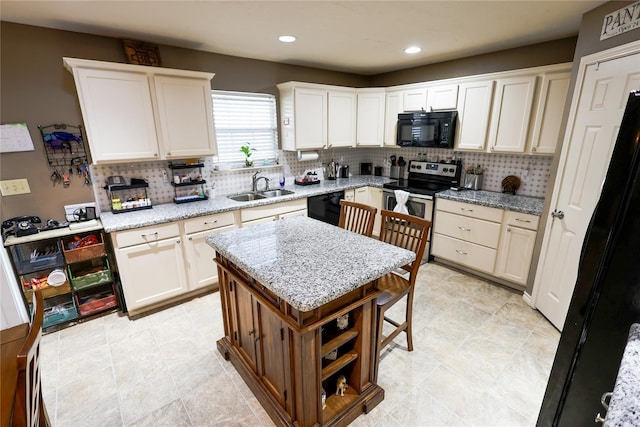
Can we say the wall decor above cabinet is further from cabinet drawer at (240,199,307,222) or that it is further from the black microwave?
the black microwave

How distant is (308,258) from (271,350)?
55cm

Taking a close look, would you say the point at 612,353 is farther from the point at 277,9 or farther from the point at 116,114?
the point at 116,114

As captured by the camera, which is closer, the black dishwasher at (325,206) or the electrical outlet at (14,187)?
the electrical outlet at (14,187)

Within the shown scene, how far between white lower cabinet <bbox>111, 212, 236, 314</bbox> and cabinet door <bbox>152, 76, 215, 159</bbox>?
0.73 m

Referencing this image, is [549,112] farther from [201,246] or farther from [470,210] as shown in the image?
[201,246]

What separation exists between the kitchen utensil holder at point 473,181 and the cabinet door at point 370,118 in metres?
1.30

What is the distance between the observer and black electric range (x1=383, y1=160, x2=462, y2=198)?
3.74 meters

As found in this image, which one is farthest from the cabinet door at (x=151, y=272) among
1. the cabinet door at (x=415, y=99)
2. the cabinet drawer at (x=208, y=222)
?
the cabinet door at (x=415, y=99)

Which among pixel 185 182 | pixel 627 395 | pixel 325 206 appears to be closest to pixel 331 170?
pixel 325 206

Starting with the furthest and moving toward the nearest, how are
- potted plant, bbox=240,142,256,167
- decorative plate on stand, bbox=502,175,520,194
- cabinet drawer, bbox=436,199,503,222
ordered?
1. potted plant, bbox=240,142,256,167
2. decorative plate on stand, bbox=502,175,520,194
3. cabinet drawer, bbox=436,199,503,222

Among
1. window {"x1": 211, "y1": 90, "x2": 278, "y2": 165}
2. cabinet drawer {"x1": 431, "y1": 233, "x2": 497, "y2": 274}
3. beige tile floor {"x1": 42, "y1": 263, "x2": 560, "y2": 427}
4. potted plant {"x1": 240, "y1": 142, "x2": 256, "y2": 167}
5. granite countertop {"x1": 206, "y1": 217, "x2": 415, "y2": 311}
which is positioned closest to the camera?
granite countertop {"x1": 206, "y1": 217, "x2": 415, "y2": 311}

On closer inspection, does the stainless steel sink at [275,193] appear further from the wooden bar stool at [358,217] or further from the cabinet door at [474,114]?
the cabinet door at [474,114]

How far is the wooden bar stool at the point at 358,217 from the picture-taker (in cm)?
233

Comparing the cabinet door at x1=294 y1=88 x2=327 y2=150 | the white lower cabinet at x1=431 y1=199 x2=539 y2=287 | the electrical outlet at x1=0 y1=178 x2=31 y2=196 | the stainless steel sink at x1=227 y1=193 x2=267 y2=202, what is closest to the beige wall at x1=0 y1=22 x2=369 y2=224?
the electrical outlet at x1=0 y1=178 x2=31 y2=196
